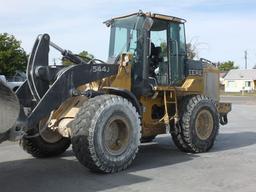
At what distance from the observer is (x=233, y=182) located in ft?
27.6

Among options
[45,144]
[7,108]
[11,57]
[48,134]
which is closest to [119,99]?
[48,134]

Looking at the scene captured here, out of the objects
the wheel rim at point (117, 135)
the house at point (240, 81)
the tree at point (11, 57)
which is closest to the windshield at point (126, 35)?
the wheel rim at point (117, 135)

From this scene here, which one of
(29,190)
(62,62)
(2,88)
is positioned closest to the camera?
(2,88)

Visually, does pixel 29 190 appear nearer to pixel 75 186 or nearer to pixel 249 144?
pixel 75 186

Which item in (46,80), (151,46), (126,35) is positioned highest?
(126,35)

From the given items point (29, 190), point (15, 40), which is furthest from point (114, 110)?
point (15, 40)

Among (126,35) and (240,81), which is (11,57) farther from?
(240,81)

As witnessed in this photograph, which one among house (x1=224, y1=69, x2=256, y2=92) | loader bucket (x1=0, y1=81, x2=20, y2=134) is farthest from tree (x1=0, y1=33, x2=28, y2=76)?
house (x1=224, y1=69, x2=256, y2=92)

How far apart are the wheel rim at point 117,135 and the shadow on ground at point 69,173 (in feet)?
1.44

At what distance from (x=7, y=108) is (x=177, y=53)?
524cm

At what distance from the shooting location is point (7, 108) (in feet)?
24.6

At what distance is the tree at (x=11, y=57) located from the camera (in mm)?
42534

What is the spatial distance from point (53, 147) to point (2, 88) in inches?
146

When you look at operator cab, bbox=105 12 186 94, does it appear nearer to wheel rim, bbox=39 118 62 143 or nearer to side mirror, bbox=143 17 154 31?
side mirror, bbox=143 17 154 31
